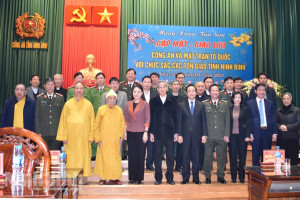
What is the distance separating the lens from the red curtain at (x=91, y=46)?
7691mm

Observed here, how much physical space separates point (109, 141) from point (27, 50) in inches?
193

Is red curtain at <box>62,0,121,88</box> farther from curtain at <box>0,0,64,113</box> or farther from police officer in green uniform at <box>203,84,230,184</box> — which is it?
police officer in green uniform at <box>203,84,230,184</box>

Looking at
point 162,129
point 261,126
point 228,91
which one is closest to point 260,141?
point 261,126

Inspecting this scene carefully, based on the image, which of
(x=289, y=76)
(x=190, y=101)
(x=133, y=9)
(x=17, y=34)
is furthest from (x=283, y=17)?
(x=17, y=34)

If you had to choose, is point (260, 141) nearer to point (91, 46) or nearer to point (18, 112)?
point (18, 112)

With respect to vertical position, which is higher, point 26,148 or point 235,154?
point 26,148

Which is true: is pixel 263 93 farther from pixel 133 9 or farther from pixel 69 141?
pixel 133 9

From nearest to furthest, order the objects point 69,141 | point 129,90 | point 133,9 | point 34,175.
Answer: point 34,175 → point 69,141 → point 129,90 → point 133,9

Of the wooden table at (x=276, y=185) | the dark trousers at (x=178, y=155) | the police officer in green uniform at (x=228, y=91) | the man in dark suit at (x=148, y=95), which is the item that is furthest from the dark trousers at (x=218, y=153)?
the wooden table at (x=276, y=185)

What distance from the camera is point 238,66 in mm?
8016

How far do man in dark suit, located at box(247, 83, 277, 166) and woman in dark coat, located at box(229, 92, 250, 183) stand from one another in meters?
0.13


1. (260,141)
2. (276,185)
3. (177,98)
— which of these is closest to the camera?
(276,185)

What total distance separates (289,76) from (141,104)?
502 cm

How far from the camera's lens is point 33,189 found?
1790 millimetres
